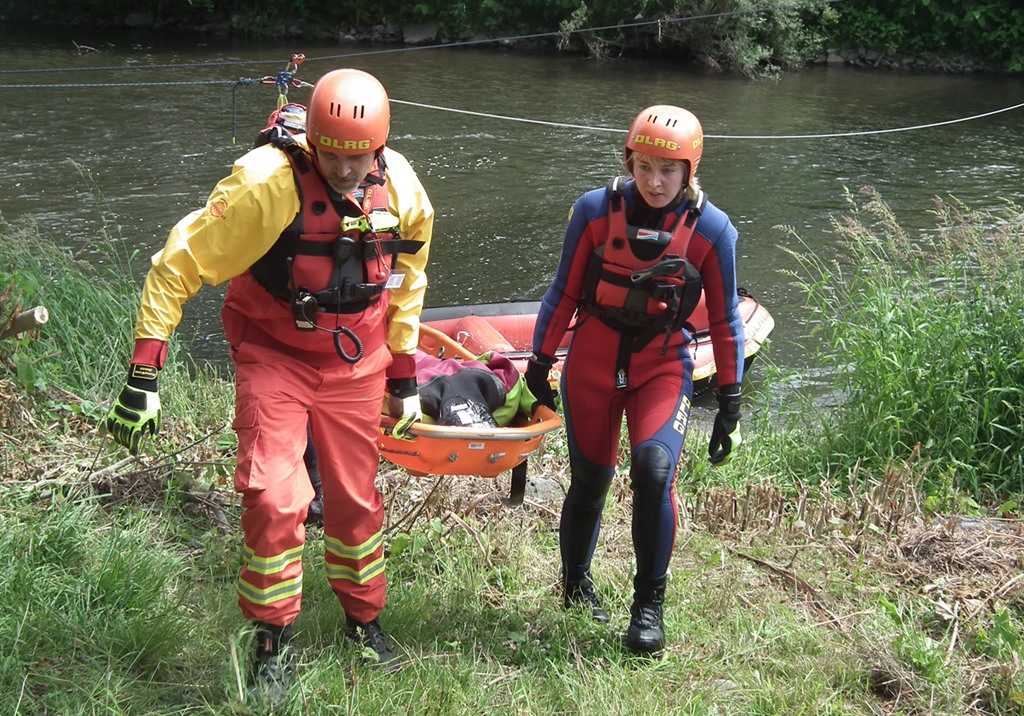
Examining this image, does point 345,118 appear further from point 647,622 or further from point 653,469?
point 647,622

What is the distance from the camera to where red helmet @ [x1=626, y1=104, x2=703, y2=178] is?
11.2 ft

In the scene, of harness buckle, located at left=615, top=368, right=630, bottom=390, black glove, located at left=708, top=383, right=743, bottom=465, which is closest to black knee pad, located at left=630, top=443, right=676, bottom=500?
harness buckle, located at left=615, top=368, right=630, bottom=390

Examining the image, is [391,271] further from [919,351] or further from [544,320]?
[919,351]

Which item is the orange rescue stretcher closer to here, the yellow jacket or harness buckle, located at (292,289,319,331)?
harness buckle, located at (292,289,319,331)

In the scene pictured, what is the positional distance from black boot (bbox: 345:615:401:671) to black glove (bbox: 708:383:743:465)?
127 cm

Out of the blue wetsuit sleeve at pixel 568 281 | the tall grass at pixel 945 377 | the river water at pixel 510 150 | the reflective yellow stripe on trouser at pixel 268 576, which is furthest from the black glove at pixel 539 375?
the river water at pixel 510 150

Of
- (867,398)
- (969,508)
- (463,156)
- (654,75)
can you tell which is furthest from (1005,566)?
(654,75)

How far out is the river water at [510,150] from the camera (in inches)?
439

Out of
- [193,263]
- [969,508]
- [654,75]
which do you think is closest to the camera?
[193,263]

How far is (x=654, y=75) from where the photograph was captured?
2234 centimetres

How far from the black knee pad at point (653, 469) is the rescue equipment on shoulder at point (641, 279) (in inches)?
11.1

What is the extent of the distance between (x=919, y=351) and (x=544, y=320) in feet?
9.76

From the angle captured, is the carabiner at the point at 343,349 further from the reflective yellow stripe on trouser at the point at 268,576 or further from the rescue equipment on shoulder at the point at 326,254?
the reflective yellow stripe on trouser at the point at 268,576

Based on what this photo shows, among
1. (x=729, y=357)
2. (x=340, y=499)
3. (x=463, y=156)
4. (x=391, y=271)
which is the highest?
(x=391, y=271)
